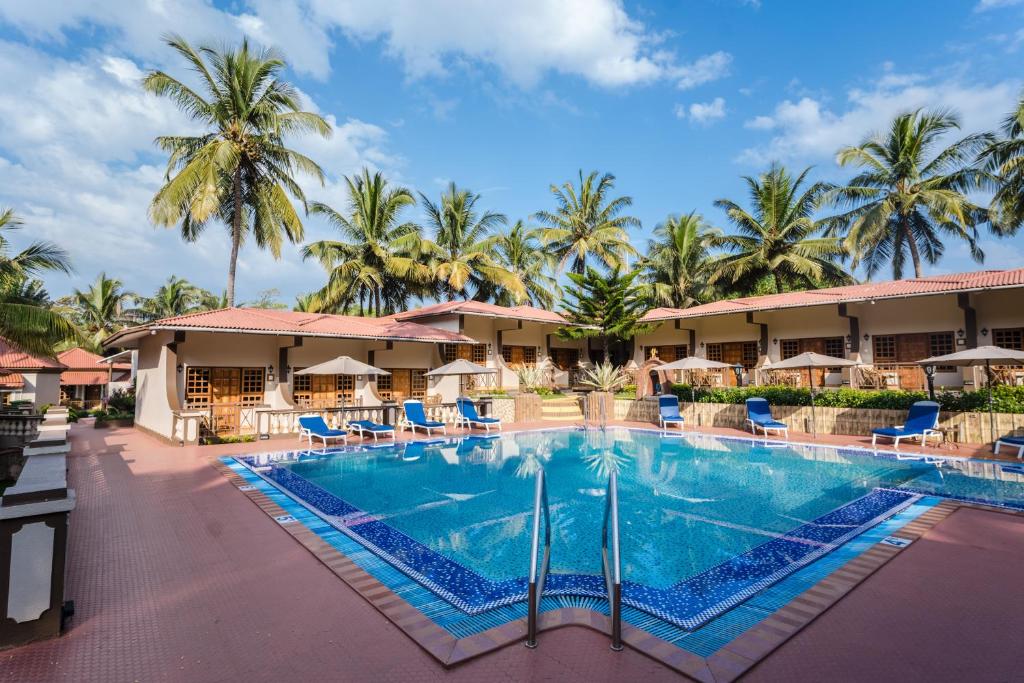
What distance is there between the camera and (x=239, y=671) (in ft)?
9.67

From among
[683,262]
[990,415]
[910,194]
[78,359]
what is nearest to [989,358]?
[990,415]

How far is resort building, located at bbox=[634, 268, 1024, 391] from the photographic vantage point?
14812mm

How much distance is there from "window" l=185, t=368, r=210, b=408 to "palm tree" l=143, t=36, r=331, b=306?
468cm

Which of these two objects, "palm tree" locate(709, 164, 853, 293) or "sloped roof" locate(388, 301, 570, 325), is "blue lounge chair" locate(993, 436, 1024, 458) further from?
"palm tree" locate(709, 164, 853, 293)

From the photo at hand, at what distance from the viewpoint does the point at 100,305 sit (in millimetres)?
34594

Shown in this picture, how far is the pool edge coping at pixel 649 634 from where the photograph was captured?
303cm

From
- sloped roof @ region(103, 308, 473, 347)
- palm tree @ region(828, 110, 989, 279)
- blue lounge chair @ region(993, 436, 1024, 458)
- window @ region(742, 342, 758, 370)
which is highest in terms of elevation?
palm tree @ region(828, 110, 989, 279)

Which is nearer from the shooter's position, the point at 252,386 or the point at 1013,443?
the point at 1013,443

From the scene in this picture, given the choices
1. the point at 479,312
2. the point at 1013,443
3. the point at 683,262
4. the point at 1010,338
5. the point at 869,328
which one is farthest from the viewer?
the point at 683,262

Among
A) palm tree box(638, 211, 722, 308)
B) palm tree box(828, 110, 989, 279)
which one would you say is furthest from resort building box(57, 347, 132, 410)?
palm tree box(828, 110, 989, 279)

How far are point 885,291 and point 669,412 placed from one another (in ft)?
25.8

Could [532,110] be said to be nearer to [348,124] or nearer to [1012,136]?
[348,124]

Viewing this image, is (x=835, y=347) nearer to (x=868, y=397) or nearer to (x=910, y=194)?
(x=868, y=397)

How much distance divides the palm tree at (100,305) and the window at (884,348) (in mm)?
43598
